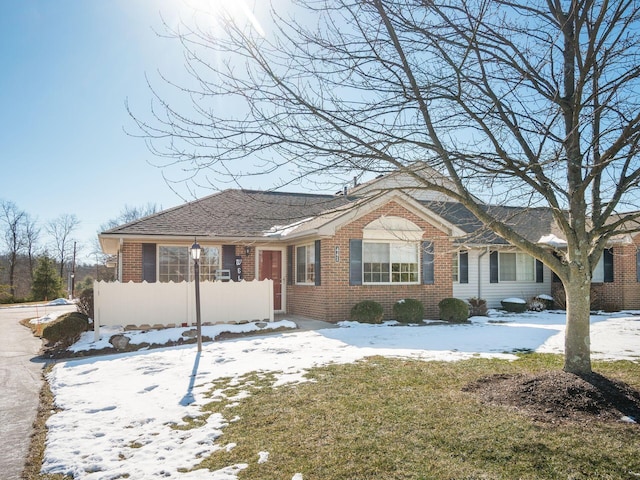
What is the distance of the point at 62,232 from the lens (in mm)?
49531

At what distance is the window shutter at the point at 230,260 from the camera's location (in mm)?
14531

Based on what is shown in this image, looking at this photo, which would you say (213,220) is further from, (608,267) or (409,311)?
(608,267)

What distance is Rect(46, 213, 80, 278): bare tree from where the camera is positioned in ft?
159

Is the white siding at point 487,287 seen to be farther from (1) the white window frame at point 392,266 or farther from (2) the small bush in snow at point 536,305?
(1) the white window frame at point 392,266

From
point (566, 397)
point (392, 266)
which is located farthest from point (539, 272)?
point (566, 397)

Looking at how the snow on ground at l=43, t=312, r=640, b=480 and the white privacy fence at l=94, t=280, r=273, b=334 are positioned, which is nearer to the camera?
the snow on ground at l=43, t=312, r=640, b=480

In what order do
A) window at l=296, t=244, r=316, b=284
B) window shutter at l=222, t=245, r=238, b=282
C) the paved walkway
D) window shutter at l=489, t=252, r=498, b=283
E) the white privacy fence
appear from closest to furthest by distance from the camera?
the white privacy fence < the paved walkway < window at l=296, t=244, r=316, b=284 < window shutter at l=222, t=245, r=238, b=282 < window shutter at l=489, t=252, r=498, b=283

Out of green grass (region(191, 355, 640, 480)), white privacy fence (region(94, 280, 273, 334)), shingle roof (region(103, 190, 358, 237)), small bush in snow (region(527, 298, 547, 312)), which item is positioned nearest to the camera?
green grass (region(191, 355, 640, 480))

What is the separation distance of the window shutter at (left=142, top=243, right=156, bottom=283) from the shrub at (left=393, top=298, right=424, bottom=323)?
→ 23.2 feet

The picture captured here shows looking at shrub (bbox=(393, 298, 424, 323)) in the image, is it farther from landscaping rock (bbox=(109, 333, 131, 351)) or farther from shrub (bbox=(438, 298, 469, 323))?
landscaping rock (bbox=(109, 333, 131, 351))

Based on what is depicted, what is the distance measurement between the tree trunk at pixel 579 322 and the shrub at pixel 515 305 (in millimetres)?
12096

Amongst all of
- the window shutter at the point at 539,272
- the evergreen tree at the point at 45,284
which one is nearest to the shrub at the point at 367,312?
the window shutter at the point at 539,272

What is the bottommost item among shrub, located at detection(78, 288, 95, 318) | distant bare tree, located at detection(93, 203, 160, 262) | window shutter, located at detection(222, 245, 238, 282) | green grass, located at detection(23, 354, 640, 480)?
Result: green grass, located at detection(23, 354, 640, 480)

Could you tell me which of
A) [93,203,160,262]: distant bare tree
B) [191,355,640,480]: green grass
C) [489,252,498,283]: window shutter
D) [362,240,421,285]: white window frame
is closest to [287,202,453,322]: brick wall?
[362,240,421,285]: white window frame
